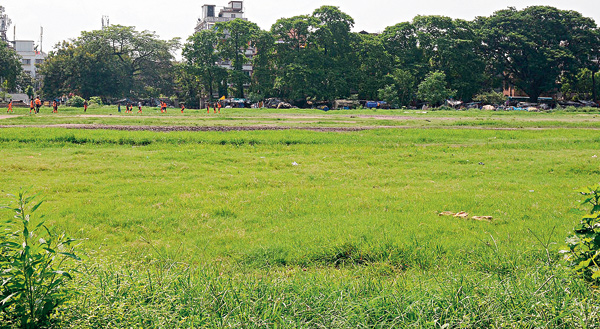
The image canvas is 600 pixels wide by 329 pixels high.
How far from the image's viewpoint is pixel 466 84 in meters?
72.6

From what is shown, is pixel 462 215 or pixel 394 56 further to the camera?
pixel 394 56

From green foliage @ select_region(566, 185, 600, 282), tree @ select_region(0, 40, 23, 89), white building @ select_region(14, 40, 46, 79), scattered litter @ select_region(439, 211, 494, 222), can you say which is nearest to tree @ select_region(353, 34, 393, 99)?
tree @ select_region(0, 40, 23, 89)

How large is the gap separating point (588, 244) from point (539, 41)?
79.4 metres

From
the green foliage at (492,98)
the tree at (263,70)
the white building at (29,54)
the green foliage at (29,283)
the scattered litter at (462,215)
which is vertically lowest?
the scattered litter at (462,215)

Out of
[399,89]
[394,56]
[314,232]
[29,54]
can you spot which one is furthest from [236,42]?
[29,54]

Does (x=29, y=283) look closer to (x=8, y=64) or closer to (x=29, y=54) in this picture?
(x=8, y=64)

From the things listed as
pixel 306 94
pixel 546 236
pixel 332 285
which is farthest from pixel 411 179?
pixel 306 94

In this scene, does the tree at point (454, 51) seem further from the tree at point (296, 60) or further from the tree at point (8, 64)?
the tree at point (8, 64)

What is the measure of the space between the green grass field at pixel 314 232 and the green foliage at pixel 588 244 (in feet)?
0.51

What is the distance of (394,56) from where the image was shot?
7525cm

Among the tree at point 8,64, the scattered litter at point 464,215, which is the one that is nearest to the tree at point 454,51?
the tree at point 8,64

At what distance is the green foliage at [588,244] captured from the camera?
12.7ft

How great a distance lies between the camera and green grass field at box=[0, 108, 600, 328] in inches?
138

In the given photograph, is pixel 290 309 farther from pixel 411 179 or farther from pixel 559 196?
pixel 411 179
